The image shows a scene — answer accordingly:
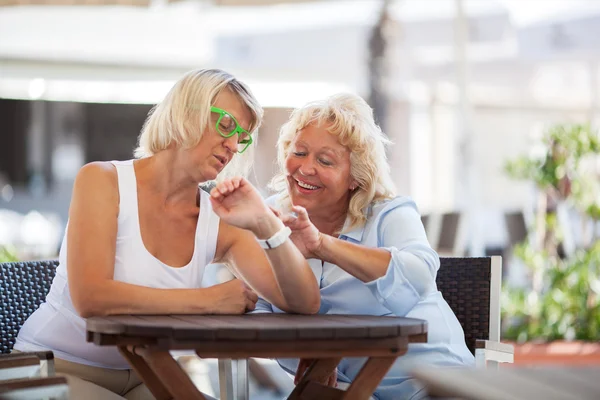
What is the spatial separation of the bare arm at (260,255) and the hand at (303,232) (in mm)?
58

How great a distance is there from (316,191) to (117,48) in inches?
269

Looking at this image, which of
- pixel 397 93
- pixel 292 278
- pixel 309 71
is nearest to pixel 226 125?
pixel 292 278

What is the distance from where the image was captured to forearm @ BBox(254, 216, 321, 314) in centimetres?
239

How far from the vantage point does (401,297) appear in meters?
2.64

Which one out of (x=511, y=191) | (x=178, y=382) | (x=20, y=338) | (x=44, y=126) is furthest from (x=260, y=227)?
(x=511, y=191)

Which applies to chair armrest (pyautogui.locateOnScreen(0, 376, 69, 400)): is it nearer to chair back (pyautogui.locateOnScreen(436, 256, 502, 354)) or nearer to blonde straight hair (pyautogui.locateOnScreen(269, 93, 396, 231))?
blonde straight hair (pyautogui.locateOnScreen(269, 93, 396, 231))

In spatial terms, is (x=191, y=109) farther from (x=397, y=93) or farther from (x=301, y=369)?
(x=397, y=93)

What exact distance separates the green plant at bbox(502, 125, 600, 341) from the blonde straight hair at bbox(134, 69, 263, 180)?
4.68m

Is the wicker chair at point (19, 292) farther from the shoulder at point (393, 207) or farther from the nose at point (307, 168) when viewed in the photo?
the shoulder at point (393, 207)

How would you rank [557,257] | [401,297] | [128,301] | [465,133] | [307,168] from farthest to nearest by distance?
[557,257], [465,133], [307,168], [401,297], [128,301]

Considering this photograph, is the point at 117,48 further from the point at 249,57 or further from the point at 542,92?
the point at 542,92

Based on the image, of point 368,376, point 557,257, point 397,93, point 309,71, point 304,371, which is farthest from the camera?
point 397,93

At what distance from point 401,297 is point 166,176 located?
81cm

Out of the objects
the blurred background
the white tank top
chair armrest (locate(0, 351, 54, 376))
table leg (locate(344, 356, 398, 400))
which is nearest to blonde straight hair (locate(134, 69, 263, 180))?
the white tank top
